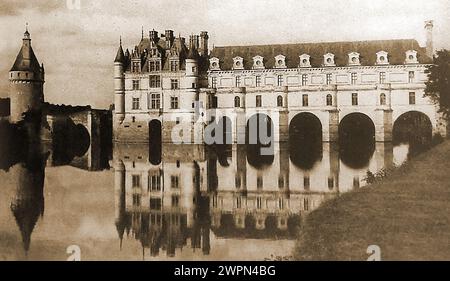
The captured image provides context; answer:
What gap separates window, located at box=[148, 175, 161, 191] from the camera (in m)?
9.57

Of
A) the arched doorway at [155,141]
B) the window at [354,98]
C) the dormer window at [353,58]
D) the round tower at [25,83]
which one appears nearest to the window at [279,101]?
the window at [354,98]

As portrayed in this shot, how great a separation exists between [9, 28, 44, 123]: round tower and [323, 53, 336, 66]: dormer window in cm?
538

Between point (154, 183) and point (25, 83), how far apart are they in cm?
320

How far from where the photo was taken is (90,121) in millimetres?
10273

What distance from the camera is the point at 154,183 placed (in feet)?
32.0

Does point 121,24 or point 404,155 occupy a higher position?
point 121,24

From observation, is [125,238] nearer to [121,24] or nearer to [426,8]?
[121,24]

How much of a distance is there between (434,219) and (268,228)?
2395mm

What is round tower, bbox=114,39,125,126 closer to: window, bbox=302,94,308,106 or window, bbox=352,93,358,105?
window, bbox=302,94,308,106

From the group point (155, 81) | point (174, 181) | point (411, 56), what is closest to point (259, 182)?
point (174, 181)

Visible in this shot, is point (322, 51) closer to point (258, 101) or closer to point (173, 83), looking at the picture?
point (258, 101)

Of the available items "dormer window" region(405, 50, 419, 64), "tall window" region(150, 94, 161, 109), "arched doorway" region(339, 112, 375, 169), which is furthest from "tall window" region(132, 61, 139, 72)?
"dormer window" region(405, 50, 419, 64)

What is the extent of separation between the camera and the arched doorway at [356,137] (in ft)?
30.6
